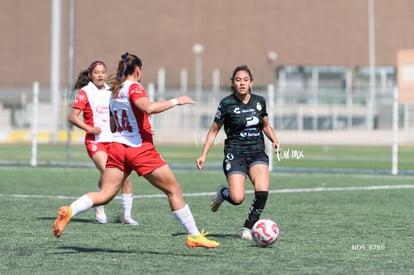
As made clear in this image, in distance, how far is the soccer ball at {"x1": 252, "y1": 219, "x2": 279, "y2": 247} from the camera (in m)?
10.4

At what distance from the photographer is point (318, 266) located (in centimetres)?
902

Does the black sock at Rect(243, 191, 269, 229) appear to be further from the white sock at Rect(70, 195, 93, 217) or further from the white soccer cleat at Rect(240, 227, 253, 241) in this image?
the white sock at Rect(70, 195, 93, 217)

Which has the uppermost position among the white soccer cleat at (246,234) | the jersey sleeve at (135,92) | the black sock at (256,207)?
the jersey sleeve at (135,92)

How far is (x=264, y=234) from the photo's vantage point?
10.3 m

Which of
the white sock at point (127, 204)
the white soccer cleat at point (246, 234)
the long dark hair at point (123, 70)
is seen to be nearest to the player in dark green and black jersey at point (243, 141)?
the white soccer cleat at point (246, 234)

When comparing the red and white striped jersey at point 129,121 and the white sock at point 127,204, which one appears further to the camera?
the white sock at point 127,204

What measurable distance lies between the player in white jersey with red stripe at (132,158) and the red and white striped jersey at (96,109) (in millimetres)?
3199

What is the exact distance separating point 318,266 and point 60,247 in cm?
290

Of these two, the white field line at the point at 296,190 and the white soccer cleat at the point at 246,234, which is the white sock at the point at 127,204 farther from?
the white field line at the point at 296,190

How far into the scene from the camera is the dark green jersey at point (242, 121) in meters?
11.5

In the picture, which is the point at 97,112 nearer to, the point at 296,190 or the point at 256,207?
the point at 256,207

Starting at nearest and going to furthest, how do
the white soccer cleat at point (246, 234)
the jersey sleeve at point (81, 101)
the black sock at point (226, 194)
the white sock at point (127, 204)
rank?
the white soccer cleat at point (246, 234) < the black sock at point (226, 194) < the white sock at point (127, 204) < the jersey sleeve at point (81, 101)

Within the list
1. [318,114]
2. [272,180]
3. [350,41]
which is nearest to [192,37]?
[350,41]

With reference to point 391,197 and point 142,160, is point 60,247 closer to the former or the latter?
point 142,160
